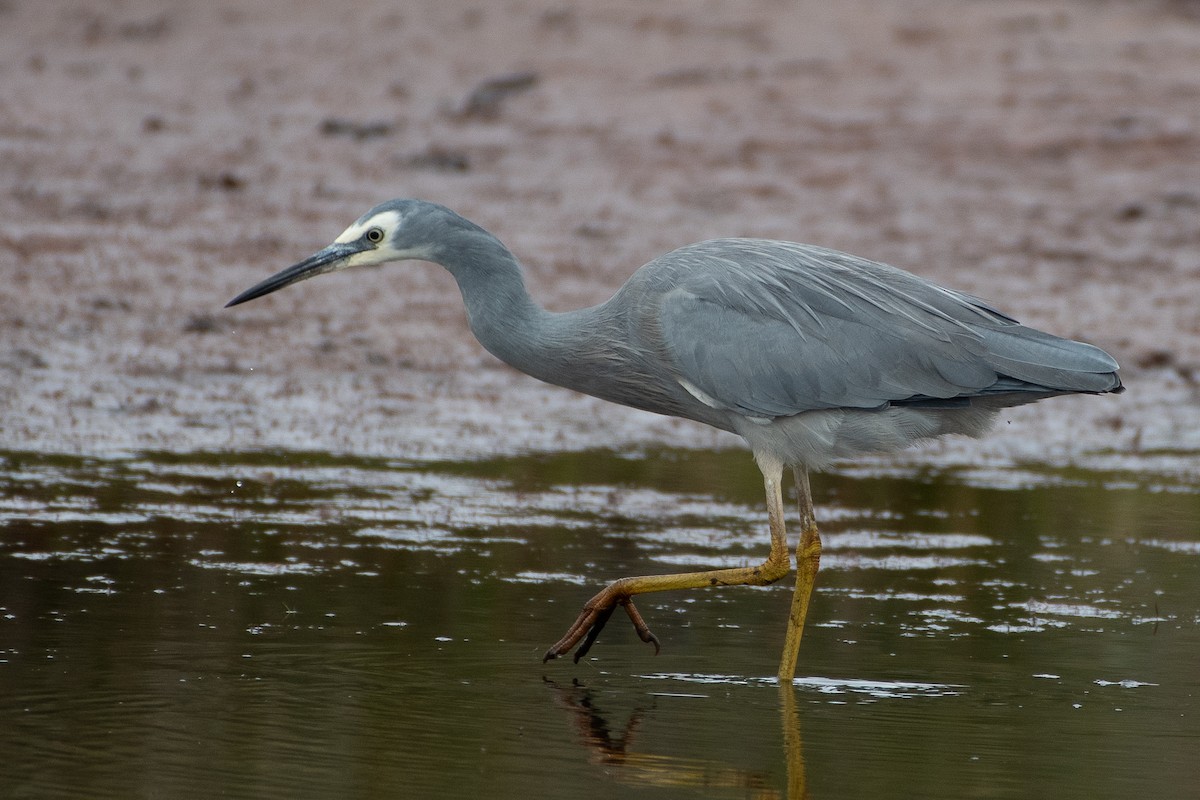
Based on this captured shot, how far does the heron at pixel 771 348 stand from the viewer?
244 inches

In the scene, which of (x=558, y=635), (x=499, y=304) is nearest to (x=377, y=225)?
(x=499, y=304)

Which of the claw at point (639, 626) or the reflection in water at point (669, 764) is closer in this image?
the reflection in water at point (669, 764)

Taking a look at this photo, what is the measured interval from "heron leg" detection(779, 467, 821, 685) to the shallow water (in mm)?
76

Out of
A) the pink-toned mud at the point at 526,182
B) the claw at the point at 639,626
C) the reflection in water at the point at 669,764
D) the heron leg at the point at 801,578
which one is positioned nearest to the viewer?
the reflection in water at the point at 669,764

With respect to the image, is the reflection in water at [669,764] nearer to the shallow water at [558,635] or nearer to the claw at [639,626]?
the shallow water at [558,635]

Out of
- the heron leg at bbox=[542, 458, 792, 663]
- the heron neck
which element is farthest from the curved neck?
the heron leg at bbox=[542, 458, 792, 663]

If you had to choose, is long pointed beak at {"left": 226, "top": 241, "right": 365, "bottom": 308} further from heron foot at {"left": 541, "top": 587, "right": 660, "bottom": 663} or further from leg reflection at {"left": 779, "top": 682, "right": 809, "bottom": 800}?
leg reflection at {"left": 779, "top": 682, "right": 809, "bottom": 800}

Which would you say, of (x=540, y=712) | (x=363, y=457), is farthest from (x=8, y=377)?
Result: (x=540, y=712)

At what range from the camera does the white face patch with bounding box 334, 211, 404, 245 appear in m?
6.27

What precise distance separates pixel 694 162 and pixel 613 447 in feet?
21.8

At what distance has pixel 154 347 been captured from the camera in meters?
10.4

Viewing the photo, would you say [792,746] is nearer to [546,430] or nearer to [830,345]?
[830,345]

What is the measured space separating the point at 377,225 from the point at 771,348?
1387 millimetres

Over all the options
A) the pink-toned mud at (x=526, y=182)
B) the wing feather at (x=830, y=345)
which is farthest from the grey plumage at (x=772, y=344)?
the pink-toned mud at (x=526, y=182)
